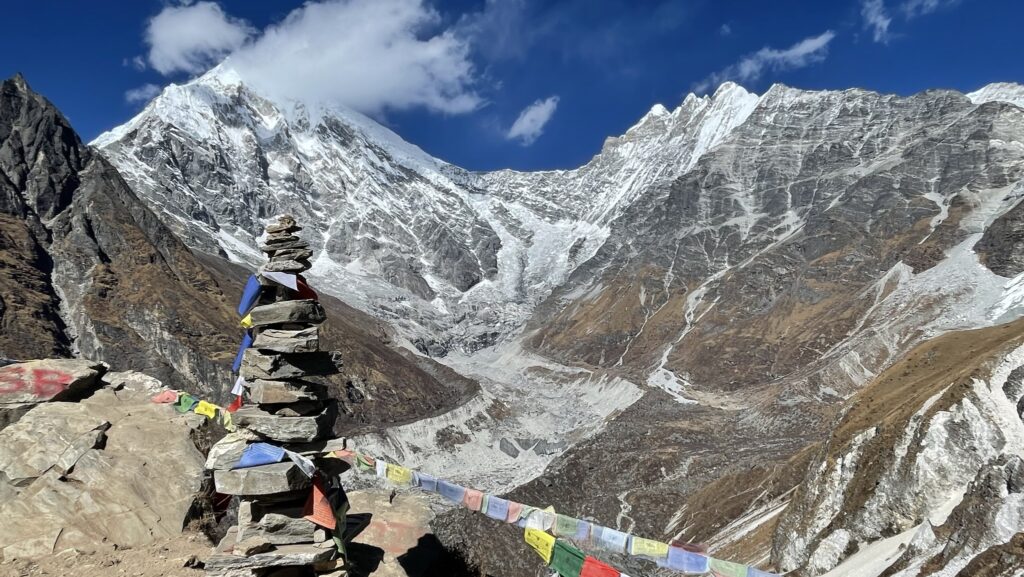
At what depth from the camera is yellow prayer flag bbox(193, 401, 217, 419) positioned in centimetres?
1920

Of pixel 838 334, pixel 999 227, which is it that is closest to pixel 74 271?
pixel 838 334

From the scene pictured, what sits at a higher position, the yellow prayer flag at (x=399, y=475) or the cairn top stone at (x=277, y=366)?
the cairn top stone at (x=277, y=366)

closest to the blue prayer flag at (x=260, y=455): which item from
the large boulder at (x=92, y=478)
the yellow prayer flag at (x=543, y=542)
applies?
the yellow prayer flag at (x=543, y=542)

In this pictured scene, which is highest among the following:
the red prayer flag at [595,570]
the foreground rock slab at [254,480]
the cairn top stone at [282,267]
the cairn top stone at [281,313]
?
the cairn top stone at [282,267]

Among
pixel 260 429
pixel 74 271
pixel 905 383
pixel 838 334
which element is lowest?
pixel 260 429

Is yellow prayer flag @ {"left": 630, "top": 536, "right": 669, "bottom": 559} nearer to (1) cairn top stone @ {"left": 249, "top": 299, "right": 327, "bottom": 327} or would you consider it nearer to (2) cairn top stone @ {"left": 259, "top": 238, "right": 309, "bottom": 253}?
(1) cairn top stone @ {"left": 249, "top": 299, "right": 327, "bottom": 327}

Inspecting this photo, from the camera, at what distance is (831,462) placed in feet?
94.8

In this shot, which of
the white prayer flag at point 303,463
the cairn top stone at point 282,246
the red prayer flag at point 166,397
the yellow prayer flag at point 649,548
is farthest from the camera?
the red prayer flag at point 166,397

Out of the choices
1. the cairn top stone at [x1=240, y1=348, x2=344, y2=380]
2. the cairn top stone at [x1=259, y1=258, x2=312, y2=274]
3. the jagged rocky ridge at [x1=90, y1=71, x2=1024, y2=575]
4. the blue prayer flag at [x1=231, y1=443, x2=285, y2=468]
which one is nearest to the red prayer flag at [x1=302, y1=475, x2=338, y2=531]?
the blue prayer flag at [x1=231, y1=443, x2=285, y2=468]

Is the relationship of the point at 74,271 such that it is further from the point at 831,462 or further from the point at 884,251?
the point at 884,251

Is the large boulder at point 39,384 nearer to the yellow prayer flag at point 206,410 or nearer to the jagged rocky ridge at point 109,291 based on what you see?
the yellow prayer flag at point 206,410

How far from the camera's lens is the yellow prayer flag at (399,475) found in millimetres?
18044

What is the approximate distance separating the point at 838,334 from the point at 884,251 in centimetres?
3703

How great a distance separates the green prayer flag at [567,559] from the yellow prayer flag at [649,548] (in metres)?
3.97
